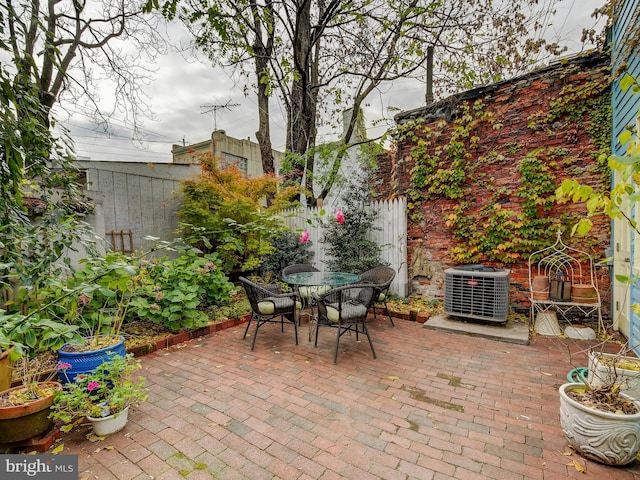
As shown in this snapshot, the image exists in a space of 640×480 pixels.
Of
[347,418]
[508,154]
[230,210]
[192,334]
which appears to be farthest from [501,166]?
[192,334]

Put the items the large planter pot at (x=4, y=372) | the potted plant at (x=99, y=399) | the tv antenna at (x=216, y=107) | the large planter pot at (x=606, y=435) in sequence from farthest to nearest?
1. the tv antenna at (x=216, y=107)
2. the large planter pot at (x=4, y=372)
3. the potted plant at (x=99, y=399)
4. the large planter pot at (x=606, y=435)

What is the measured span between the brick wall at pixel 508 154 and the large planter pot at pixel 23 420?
5055 millimetres

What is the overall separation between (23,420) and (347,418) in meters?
2.12

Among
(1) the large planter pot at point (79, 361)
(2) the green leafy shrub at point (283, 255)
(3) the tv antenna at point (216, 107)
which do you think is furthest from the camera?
(3) the tv antenna at point (216, 107)

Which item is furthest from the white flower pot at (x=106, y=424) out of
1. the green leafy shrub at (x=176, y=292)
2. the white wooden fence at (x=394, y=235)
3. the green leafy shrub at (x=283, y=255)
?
the green leafy shrub at (x=283, y=255)

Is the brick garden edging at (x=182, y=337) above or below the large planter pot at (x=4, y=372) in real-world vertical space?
below

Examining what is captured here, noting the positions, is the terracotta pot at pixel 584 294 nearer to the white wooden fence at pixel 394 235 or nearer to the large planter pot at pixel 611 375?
the large planter pot at pixel 611 375

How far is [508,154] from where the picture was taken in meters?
4.70

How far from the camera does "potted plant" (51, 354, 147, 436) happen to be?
2.01m

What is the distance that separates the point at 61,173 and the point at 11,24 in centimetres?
130

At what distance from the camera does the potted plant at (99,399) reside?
201 cm

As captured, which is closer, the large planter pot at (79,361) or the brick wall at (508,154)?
the large planter pot at (79,361)

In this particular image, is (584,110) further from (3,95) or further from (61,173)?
(61,173)

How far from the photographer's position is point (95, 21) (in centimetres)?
565
